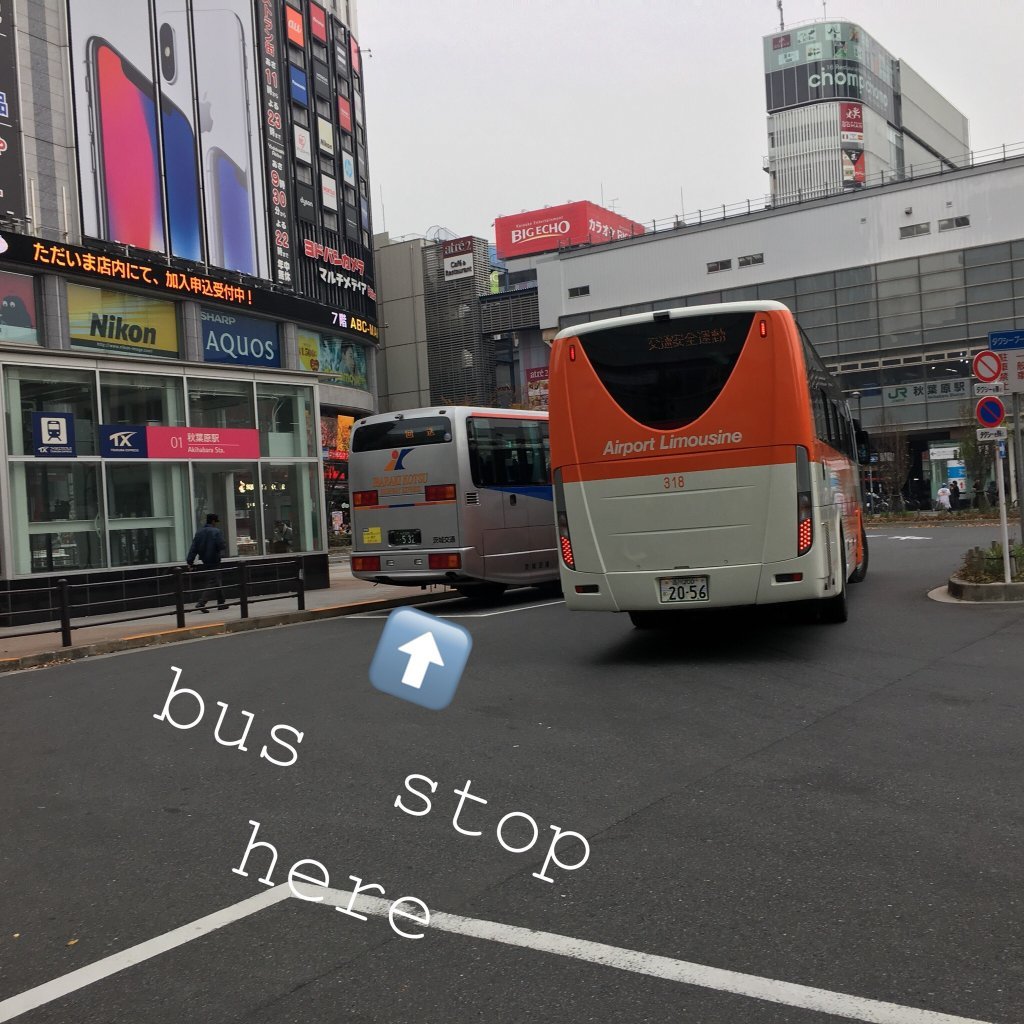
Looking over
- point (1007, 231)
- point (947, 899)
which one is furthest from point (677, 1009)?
point (1007, 231)

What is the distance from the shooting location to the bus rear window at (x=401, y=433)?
677 inches

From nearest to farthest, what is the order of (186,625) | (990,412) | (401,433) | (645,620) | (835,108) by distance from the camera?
(645,620) → (990,412) → (186,625) → (401,433) → (835,108)

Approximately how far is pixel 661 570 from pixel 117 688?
5222mm

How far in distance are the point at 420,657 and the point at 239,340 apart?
2748 centimetres

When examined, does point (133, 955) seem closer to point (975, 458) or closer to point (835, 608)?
point (835, 608)

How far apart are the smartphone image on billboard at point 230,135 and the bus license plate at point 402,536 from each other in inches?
847

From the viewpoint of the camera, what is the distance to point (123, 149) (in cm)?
3200

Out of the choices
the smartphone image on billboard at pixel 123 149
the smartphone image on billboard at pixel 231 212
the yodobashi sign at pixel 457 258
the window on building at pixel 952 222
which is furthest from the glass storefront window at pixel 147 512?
the yodobashi sign at pixel 457 258

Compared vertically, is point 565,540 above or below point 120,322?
below

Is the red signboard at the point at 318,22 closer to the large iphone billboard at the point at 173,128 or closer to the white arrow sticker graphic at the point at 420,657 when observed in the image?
the large iphone billboard at the point at 173,128

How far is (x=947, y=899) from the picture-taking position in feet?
13.3

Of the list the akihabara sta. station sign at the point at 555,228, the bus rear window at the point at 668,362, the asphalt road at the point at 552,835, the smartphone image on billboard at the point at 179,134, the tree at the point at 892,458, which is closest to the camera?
the asphalt road at the point at 552,835

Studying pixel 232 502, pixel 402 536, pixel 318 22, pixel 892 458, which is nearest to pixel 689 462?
pixel 402 536

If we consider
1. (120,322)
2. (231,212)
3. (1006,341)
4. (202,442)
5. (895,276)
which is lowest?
(202,442)
